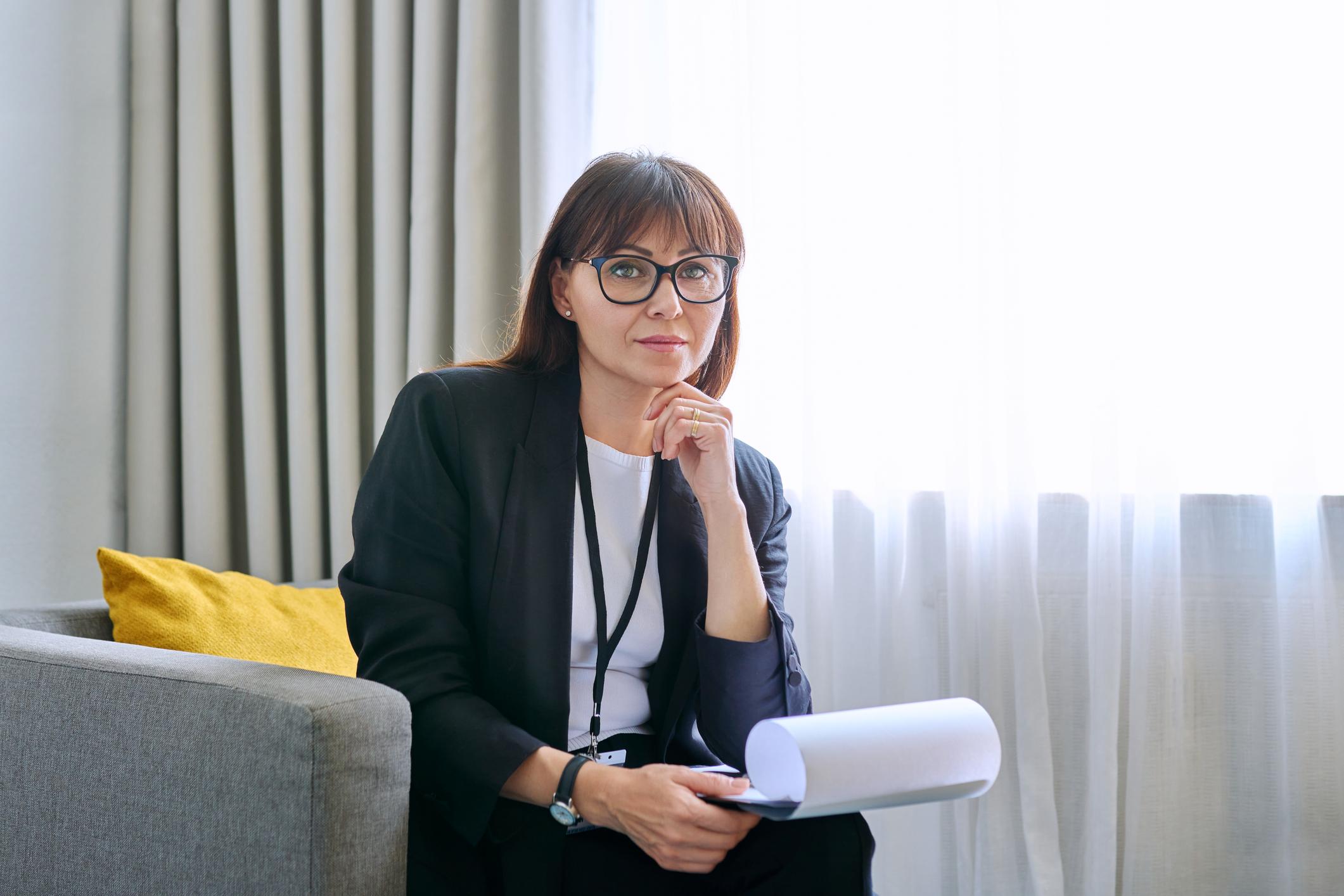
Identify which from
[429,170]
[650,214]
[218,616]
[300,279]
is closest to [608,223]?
[650,214]

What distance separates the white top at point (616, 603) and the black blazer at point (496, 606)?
0.07 ft

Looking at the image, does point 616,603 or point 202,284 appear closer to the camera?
point 616,603

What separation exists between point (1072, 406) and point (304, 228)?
153 centimetres

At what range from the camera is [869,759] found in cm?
88

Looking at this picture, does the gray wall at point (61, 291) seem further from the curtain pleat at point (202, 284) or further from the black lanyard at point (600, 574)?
the black lanyard at point (600, 574)

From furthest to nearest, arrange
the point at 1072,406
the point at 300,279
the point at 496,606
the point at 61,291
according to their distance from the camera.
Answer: the point at 300,279, the point at 61,291, the point at 1072,406, the point at 496,606

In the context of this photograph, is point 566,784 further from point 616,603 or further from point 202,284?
point 202,284

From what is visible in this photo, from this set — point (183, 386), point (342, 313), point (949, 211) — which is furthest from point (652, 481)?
point (183, 386)

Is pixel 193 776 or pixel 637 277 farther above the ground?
pixel 637 277

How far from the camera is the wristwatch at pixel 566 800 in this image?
1.06 metres

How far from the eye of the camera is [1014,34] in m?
1.74

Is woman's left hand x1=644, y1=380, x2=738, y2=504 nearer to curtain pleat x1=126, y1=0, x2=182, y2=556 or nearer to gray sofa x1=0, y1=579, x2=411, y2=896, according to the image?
gray sofa x1=0, y1=579, x2=411, y2=896

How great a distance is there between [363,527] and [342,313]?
101 centimetres

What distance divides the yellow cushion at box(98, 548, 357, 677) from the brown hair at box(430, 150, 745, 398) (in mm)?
470
